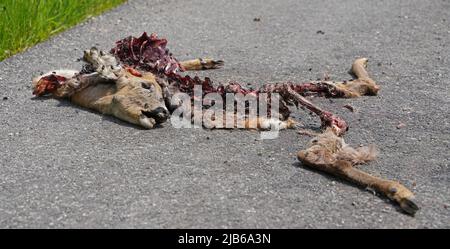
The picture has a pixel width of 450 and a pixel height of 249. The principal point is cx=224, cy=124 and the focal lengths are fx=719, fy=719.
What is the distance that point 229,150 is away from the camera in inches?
198

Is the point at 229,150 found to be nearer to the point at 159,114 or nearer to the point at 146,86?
the point at 159,114

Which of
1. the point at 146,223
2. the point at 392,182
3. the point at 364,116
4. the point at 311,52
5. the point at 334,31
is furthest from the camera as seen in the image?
the point at 334,31

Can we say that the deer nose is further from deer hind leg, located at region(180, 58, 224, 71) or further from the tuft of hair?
deer hind leg, located at region(180, 58, 224, 71)

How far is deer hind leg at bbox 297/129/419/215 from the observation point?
422cm

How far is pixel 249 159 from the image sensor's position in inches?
193

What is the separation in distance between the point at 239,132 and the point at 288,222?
140cm

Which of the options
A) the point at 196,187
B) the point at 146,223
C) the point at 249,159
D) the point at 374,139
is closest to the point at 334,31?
the point at 374,139

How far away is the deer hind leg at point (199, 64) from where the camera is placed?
22.3ft

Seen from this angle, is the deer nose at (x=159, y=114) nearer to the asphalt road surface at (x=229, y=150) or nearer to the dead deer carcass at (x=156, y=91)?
the dead deer carcass at (x=156, y=91)

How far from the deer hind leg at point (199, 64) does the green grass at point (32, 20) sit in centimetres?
179

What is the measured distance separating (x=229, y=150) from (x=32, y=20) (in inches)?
140

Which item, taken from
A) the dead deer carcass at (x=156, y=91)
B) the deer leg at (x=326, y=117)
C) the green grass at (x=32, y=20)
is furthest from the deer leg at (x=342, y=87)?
the green grass at (x=32, y=20)

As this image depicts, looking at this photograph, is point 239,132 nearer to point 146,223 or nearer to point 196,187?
point 196,187

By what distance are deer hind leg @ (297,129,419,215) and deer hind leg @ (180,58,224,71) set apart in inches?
80.6
